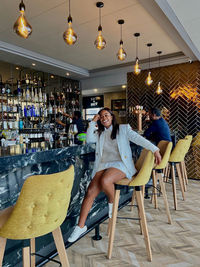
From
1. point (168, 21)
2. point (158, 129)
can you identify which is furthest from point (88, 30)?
point (158, 129)

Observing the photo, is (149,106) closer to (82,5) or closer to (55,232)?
(82,5)

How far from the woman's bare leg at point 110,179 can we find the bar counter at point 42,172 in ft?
1.04

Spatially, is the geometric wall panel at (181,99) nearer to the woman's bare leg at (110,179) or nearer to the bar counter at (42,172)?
the bar counter at (42,172)

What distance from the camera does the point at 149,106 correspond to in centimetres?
638

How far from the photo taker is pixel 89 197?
6.96ft

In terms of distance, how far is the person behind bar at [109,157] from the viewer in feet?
6.91

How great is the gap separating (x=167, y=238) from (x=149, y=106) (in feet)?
14.6

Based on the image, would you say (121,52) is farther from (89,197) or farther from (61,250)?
(61,250)

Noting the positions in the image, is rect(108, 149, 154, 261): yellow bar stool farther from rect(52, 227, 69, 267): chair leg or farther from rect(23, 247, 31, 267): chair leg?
rect(23, 247, 31, 267): chair leg

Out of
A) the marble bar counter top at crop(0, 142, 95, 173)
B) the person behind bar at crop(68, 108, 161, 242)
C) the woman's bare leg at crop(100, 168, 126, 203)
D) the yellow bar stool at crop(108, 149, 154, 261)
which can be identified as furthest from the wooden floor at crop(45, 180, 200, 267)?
the marble bar counter top at crop(0, 142, 95, 173)

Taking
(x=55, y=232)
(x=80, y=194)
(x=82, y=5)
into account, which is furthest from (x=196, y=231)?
(x=82, y=5)

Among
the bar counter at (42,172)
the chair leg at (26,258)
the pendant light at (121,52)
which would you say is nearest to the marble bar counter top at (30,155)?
the bar counter at (42,172)

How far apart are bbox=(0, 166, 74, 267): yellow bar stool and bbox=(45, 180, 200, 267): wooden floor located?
102 cm

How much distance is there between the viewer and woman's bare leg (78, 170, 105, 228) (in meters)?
2.07
